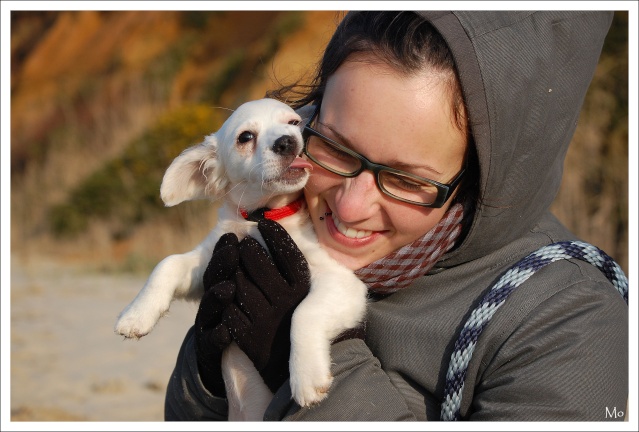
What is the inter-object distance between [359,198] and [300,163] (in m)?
0.45

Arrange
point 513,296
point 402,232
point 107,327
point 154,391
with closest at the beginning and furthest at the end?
point 513,296, point 402,232, point 154,391, point 107,327

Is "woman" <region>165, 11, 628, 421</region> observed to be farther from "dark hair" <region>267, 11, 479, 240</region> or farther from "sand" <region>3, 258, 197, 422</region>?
"sand" <region>3, 258, 197, 422</region>

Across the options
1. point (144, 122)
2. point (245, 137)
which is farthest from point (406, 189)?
point (144, 122)

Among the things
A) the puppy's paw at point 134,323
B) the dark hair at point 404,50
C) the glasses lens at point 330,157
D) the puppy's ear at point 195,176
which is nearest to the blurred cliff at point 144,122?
the puppy's ear at point 195,176

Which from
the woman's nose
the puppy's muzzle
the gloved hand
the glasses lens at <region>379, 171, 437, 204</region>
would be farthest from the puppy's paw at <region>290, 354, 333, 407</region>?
the puppy's muzzle

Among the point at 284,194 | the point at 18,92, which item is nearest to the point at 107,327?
the point at 284,194

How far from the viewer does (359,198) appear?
2.43 metres

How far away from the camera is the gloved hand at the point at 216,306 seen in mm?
2658

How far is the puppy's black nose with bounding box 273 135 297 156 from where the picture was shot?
2921 mm

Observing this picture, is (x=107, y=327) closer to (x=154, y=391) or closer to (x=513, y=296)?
(x=154, y=391)

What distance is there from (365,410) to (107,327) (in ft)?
18.6

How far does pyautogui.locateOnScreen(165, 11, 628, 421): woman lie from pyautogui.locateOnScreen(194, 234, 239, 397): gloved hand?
0.05 meters

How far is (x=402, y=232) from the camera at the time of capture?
2.51 meters

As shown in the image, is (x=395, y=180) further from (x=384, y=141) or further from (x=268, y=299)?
(x=268, y=299)
